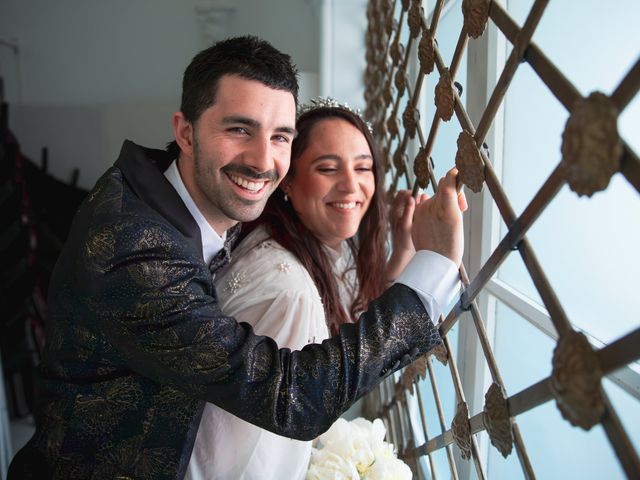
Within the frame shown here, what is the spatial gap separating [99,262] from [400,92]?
69cm

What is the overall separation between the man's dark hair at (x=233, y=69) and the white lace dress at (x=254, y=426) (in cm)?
28

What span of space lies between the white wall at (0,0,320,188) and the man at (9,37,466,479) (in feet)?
6.42

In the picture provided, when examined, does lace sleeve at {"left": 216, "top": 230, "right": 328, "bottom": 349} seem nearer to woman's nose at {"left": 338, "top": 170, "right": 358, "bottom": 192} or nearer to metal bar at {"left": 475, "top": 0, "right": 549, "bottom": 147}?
woman's nose at {"left": 338, "top": 170, "right": 358, "bottom": 192}

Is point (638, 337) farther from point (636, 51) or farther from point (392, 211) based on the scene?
point (392, 211)

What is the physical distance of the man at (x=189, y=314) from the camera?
2.20 ft

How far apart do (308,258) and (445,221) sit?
35 cm

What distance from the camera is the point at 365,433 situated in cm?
95

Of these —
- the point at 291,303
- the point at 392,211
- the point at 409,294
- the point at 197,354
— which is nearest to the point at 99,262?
the point at 197,354

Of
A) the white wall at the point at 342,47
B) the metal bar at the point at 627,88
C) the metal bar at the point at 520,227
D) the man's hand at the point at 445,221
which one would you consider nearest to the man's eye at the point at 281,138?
the man's hand at the point at 445,221

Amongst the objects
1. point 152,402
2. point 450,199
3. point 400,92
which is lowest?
point 152,402

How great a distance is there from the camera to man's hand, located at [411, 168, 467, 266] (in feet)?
2.31

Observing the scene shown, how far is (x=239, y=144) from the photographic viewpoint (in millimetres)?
865

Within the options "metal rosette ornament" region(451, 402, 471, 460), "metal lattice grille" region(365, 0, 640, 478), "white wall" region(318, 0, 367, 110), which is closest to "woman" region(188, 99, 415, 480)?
"metal lattice grille" region(365, 0, 640, 478)

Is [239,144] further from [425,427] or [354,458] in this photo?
[425,427]
